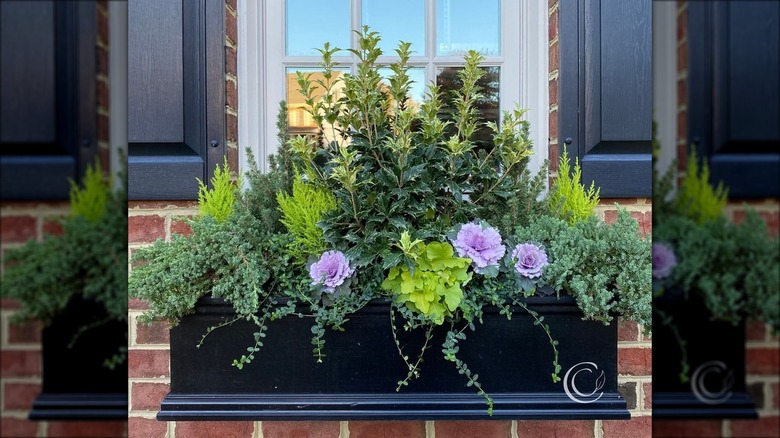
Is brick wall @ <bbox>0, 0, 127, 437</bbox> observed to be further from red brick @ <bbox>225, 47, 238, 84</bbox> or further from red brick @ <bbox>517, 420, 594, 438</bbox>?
red brick @ <bbox>517, 420, 594, 438</bbox>

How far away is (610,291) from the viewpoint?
1012mm

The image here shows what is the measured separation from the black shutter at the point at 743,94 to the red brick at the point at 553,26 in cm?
39

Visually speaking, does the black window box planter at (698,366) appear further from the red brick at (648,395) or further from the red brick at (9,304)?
the red brick at (9,304)

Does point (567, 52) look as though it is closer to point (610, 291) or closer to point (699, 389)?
point (610, 291)

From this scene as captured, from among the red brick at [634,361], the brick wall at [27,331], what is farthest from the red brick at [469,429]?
the brick wall at [27,331]

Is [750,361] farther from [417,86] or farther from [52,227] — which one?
[52,227]

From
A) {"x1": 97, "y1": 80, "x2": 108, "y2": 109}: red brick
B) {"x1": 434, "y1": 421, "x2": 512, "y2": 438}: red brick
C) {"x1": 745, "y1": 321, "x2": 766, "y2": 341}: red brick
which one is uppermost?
{"x1": 97, "y1": 80, "x2": 108, "y2": 109}: red brick

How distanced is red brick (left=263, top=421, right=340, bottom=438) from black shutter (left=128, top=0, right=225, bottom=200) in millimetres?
665

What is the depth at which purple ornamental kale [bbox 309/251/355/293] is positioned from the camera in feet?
3.32

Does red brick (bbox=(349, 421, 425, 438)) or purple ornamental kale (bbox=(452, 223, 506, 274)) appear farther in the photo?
red brick (bbox=(349, 421, 425, 438))

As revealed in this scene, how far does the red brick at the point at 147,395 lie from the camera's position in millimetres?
1222

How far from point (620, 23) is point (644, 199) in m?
0.48

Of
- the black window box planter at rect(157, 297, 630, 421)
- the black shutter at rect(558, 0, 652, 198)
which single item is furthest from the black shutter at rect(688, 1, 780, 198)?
the black window box planter at rect(157, 297, 630, 421)

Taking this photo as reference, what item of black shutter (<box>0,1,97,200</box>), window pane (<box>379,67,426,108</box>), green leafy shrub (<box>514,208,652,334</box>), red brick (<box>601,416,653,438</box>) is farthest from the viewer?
window pane (<box>379,67,426,108</box>)
